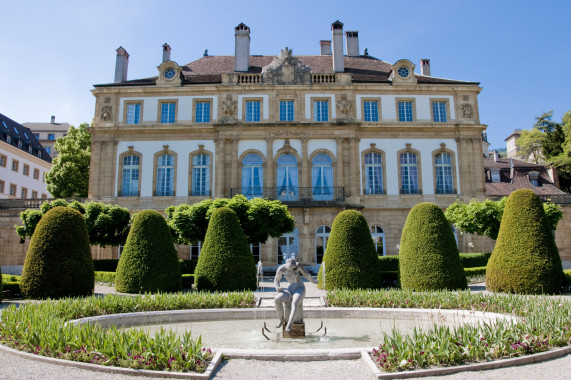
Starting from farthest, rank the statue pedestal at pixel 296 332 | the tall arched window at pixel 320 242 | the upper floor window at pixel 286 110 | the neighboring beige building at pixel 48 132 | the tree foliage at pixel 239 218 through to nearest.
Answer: the neighboring beige building at pixel 48 132
the upper floor window at pixel 286 110
the tall arched window at pixel 320 242
the tree foliage at pixel 239 218
the statue pedestal at pixel 296 332

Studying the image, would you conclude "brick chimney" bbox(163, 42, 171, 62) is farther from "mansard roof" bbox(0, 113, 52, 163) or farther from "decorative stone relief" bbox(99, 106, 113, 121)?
"mansard roof" bbox(0, 113, 52, 163)

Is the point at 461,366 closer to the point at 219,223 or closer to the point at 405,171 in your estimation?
the point at 219,223

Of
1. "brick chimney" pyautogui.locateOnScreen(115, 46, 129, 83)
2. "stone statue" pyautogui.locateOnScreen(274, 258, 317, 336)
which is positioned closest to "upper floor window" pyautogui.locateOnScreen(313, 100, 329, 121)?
"brick chimney" pyautogui.locateOnScreen(115, 46, 129, 83)

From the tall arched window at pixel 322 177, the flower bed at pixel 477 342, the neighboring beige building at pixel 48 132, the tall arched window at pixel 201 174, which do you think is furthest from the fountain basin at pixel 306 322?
the neighboring beige building at pixel 48 132

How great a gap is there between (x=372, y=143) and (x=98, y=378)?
83.1 feet

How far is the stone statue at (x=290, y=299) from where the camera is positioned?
848 cm

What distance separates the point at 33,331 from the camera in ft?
22.2

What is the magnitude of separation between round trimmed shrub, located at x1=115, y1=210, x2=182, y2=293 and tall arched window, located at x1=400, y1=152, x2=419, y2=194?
17739mm

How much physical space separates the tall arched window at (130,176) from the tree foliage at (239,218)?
8377 millimetres

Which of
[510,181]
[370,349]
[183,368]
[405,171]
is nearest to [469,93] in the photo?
[405,171]

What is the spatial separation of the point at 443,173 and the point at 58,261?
925 inches

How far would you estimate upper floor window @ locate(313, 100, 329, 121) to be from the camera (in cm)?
2933

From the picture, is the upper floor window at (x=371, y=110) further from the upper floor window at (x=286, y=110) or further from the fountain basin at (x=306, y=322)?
the fountain basin at (x=306, y=322)

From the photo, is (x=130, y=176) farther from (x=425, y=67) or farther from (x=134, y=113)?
(x=425, y=67)
